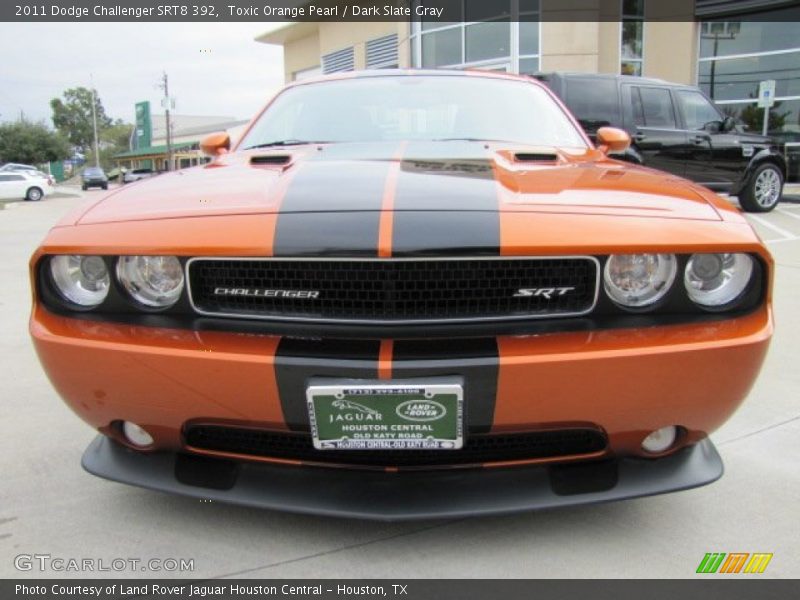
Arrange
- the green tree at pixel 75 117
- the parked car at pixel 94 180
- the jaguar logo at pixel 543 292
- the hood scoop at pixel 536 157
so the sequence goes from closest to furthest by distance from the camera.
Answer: the jaguar logo at pixel 543 292 → the hood scoop at pixel 536 157 → the parked car at pixel 94 180 → the green tree at pixel 75 117

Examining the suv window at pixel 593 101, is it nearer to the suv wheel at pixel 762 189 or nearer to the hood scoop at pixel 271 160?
the suv wheel at pixel 762 189

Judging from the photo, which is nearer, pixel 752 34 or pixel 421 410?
pixel 421 410

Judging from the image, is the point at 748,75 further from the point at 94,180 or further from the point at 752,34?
the point at 94,180

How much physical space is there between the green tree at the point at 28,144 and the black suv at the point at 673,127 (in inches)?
3051

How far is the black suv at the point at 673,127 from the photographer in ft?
28.0

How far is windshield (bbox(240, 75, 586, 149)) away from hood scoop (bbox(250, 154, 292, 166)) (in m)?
0.38

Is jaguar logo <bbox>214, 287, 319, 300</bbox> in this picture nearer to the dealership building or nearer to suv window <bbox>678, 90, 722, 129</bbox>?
suv window <bbox>678, 90, 722, 129</bbox>

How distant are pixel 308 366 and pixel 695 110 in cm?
922

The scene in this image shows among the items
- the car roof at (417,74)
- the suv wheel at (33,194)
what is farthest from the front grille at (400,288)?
the suv wheel at (33,194)

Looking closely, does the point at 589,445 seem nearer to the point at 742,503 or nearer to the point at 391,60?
the point at 742,503

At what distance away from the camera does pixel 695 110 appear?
360 inches

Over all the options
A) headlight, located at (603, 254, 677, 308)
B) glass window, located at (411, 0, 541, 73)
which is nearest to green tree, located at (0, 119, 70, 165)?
glass window, located at (411, 0, 541, 73)

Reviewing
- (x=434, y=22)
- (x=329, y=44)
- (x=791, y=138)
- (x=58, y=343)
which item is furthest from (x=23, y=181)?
(x=58, y=343)

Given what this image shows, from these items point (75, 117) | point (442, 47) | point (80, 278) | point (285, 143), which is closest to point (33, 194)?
point (442, 47)
